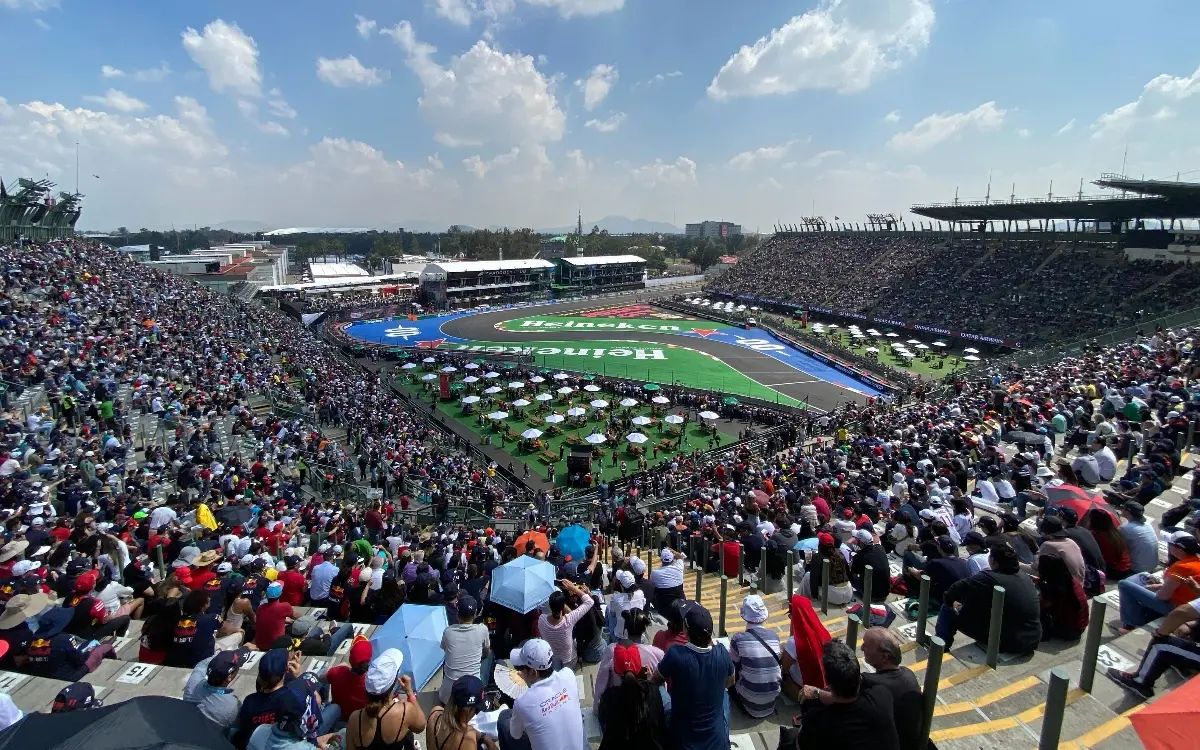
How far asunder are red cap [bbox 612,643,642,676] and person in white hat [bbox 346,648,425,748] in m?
1.56

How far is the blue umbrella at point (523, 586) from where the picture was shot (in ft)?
23.3

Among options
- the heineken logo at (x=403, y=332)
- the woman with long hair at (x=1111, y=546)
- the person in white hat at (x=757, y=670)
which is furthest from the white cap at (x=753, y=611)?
the heineken logo at (x=403, y=332)

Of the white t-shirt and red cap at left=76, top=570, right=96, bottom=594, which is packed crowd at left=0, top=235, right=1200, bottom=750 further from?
red cap at left=76, top=570, right=96, bottom=594

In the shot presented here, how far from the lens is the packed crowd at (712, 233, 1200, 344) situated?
45.9 m

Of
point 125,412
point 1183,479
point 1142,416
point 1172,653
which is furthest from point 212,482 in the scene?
point 1142,416

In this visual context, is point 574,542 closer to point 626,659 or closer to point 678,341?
point 626,659

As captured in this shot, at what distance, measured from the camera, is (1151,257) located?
1928 inches

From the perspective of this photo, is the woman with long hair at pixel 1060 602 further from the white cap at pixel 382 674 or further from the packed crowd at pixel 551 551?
the white cap at pixel 382 674

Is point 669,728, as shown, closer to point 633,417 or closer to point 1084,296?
point 633,417

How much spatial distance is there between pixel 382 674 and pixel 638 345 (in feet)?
169

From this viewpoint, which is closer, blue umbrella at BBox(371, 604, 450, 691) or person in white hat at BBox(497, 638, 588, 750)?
person in white hat at BBox(497, 638, 588, 750)

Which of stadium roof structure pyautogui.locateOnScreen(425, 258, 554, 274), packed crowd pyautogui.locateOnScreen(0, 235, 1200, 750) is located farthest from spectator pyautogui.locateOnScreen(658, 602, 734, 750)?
stadium roof structure pyautogui.locateOnScreen(425, 258, 554, 274)

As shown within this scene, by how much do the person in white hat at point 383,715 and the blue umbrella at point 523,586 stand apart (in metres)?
2.54

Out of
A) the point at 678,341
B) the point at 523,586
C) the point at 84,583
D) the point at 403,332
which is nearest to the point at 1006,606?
the point at 523,586
